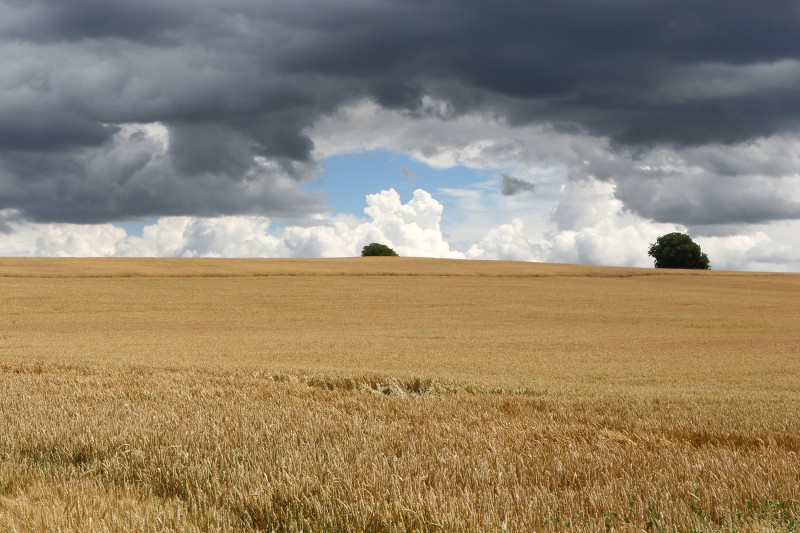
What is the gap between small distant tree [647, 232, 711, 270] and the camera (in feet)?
416

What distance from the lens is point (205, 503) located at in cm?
580

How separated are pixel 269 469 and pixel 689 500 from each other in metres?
3.56

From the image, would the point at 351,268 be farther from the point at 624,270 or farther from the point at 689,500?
the point at 689,500

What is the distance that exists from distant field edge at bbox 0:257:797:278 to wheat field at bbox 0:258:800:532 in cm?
3373

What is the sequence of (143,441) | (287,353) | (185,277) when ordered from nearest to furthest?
1. (143,441)
2. (287,353)
3. (185,277)

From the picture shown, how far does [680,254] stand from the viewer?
127 metres

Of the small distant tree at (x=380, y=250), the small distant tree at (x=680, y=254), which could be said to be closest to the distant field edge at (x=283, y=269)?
the small distant tree at (x=680, y=254)

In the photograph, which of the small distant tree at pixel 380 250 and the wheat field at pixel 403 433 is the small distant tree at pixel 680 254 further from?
Answer: the wheat field at pixel 403 433

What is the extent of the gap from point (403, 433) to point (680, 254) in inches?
5017

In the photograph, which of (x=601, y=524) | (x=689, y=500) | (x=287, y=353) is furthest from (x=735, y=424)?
(x=287, y=353)

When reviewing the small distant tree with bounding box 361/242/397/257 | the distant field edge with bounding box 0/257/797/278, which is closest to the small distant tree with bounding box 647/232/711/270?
the distant field edge with bounding box 0/257/797/278

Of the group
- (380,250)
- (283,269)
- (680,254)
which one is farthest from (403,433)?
(380,250)

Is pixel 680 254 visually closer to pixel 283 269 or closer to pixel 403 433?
pixel 283 269

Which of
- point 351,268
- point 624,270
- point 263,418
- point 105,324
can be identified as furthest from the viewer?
point 624,270
